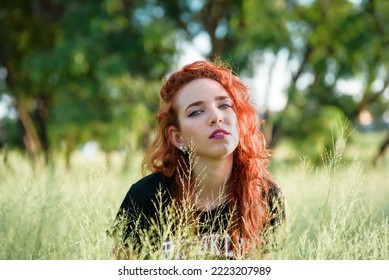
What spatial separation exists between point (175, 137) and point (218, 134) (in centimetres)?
34

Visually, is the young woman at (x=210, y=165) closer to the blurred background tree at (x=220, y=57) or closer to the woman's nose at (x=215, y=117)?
the woman's nose at (x=215, y=117)

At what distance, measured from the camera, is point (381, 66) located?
8.77 m

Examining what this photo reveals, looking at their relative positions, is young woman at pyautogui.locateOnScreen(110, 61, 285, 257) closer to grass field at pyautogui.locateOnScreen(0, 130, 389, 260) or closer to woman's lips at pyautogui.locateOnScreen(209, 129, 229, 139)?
woman's lips at pyautogui.locateOnScreen(209, 129, 229, 139)

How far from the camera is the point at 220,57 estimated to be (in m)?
7.77

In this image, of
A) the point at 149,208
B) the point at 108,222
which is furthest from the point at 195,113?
the point at 108,222

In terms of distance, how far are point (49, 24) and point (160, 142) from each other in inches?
393

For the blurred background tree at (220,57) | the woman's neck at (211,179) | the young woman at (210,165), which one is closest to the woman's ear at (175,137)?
the young woman at (210,165)

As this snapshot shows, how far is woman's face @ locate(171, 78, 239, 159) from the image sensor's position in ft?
7.27

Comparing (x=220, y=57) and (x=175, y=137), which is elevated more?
(x=220, y=57)

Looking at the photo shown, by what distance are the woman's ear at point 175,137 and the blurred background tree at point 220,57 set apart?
17.0ft

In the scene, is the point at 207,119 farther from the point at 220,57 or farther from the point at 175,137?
the point at 220,57

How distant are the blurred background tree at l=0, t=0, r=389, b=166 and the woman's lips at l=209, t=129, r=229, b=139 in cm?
549

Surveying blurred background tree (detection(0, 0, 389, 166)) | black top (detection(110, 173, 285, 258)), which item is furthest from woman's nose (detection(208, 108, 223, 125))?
blurred background tree (detection(0, 0, 389, 166))
